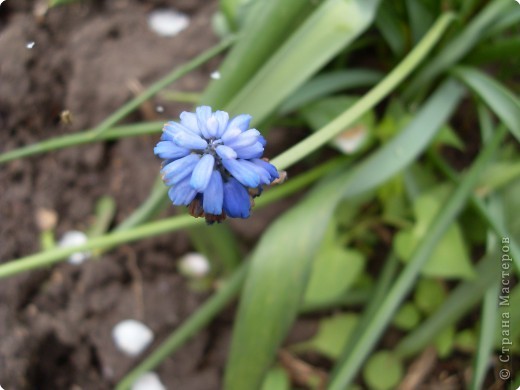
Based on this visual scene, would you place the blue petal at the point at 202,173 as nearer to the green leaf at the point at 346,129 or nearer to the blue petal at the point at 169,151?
the blue petal at the point at 169,151

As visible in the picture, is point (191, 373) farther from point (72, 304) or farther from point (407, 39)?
point (407, 39)

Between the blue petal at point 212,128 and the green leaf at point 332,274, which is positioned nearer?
the blue petal at point 212,128

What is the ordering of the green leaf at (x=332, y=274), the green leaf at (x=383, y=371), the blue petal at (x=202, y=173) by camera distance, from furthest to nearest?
the green leaf at (x=383, y=371) → the green leaf at (x=332, y=274) → the blue petal at (x=202, y=173)

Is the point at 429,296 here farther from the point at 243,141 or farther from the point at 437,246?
the point at 243,141

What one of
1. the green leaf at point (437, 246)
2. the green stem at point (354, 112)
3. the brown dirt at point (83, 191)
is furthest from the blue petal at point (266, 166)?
the brown dirt at point (83, 191)

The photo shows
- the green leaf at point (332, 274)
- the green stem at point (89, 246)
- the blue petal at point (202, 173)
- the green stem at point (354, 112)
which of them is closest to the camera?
the blue petal at point (202, 173)

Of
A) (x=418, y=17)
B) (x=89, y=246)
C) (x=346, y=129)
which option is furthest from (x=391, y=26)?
(x=89, y=246)

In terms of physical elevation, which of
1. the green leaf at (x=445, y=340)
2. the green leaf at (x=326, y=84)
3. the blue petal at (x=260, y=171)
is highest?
the green leaf at (x=326, y=84)

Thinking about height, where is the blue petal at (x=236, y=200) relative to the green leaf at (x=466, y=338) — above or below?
above

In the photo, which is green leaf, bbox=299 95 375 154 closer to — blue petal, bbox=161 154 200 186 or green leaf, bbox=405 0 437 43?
green leaf, bbox=405 0 437 43
